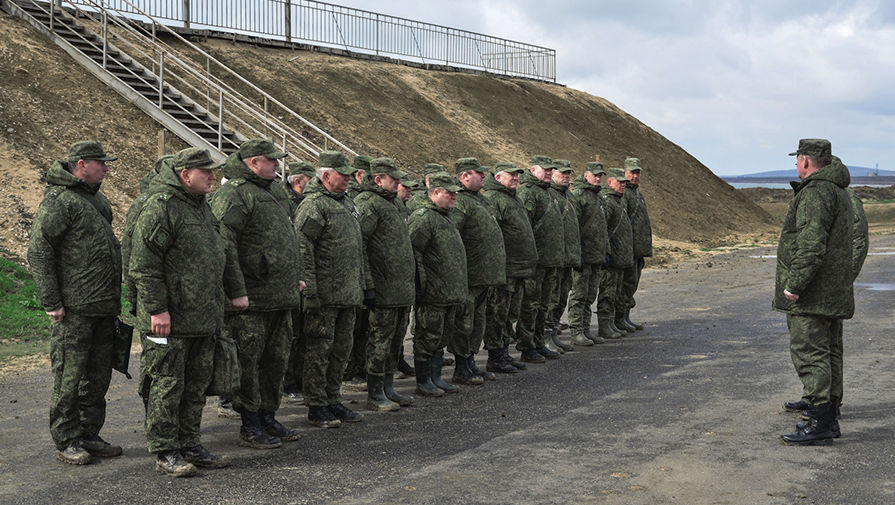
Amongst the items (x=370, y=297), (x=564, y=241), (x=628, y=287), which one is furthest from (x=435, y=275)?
(x=628, y=287)

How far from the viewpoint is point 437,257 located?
866cm

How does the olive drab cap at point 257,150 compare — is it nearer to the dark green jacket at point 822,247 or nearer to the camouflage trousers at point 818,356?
the dark green jacket at point 822,247

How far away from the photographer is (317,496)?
5.57m

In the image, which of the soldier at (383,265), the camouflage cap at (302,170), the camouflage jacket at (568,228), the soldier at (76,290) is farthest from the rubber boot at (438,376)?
the soldier at (76,290)

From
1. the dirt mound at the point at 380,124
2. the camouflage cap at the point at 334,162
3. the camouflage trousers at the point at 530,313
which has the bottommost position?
the camouflage trousers at the point at 530,313

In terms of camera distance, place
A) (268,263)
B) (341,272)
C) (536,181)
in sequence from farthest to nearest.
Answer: (536,181) < (341,272) < (268,263)

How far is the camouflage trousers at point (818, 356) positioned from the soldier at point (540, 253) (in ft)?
12.6

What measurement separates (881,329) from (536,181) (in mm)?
5318

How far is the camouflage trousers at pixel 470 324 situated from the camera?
29.7 ft

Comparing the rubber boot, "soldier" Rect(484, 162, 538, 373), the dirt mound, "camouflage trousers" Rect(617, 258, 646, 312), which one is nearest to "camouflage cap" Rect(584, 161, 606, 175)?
"camouflage trousers" Rect(617, 258, 646, 312)

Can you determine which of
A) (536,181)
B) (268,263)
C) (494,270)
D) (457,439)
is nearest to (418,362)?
(494,270)

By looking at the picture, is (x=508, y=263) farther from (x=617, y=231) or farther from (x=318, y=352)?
(x=318, y=352)

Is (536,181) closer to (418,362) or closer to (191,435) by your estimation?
(418,362)

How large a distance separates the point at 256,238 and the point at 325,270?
2.89 feet
